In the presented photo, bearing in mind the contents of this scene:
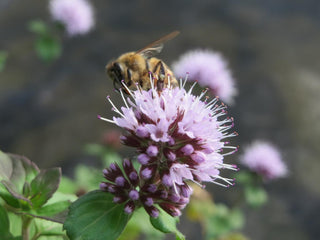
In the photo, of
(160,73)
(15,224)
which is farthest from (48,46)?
(15,224)

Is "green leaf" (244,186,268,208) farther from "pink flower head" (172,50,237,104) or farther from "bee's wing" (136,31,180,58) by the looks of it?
"bee's wing" (136,31,180,58)

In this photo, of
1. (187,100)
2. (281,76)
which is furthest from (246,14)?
(187,100)

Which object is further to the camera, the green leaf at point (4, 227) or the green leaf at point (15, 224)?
the green leaf at point (15, 224)

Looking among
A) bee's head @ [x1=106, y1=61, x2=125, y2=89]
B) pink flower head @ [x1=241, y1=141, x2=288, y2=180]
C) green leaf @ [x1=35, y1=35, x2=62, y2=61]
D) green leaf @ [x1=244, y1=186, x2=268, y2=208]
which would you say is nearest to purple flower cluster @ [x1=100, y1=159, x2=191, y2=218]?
bee's head @ [x1=106, y1=61, x2=125, y2=89]

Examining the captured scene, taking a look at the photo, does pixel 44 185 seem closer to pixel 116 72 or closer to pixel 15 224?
pixel 15 224

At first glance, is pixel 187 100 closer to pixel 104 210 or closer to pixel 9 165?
pixel 104 210

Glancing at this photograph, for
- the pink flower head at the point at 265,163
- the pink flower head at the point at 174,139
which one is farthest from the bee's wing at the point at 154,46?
the pink flower head at the point at 265,163

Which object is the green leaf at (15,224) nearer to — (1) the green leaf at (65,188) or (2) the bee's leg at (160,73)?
(1) the green leaf at (65,188)
